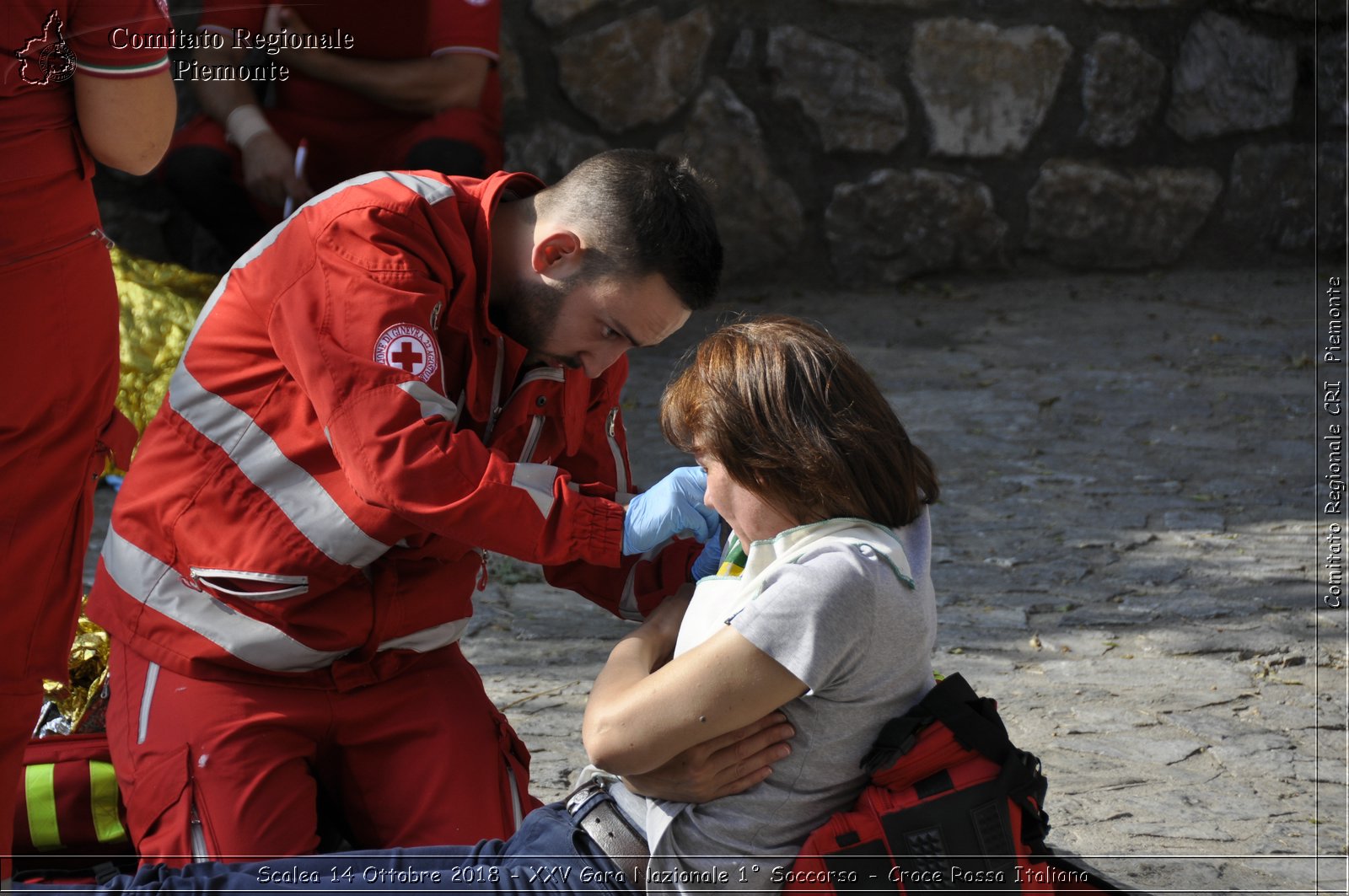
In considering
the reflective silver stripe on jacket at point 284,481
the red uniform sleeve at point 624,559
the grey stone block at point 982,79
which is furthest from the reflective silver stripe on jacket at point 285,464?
the grey stone block at point 982,79

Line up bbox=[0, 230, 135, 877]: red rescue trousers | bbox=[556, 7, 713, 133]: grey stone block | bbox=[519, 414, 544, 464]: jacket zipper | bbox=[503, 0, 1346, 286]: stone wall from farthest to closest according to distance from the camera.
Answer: bbox=[503, 0, 1346, 286]: stone wall
bbox=[556, 7, 713, 133]: grey stone block
bbox=[519, 414, 544, 464]: jacket zipper
bbox=[0, 230, 135, 877]: red rescue trousers

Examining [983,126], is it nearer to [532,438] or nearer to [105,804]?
[532,438]

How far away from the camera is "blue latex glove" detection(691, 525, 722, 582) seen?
6.25 ft

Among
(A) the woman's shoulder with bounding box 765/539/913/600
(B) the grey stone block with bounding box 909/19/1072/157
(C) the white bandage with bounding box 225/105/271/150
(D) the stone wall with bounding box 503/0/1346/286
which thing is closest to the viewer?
(A) the woman's shoulder with bounding box 765/539/913/600

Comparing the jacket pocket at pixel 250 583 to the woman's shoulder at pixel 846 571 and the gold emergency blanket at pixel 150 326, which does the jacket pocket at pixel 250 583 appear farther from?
the gold emergency blanket at pixel 150 326

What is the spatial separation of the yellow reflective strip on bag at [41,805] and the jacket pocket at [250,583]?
14.9 inches

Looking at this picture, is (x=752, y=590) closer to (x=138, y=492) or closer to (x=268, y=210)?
(x=138, y=492)

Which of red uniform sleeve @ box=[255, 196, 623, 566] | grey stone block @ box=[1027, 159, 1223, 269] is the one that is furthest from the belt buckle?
grey stone block @ box=[1027, 159, 1223, 269]

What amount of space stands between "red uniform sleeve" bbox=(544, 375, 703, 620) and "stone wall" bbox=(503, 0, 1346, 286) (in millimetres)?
2904

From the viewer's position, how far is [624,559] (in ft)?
6.64

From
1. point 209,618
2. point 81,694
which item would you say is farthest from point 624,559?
point 81,694

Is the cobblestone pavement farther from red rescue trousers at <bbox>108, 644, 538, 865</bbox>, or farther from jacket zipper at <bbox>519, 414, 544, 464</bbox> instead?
jacket zipper at <bbox>519, 414, 544, 464</bbox>

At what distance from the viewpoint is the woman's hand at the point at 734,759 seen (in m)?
1.44

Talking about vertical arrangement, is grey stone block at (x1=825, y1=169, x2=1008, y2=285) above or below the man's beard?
below
